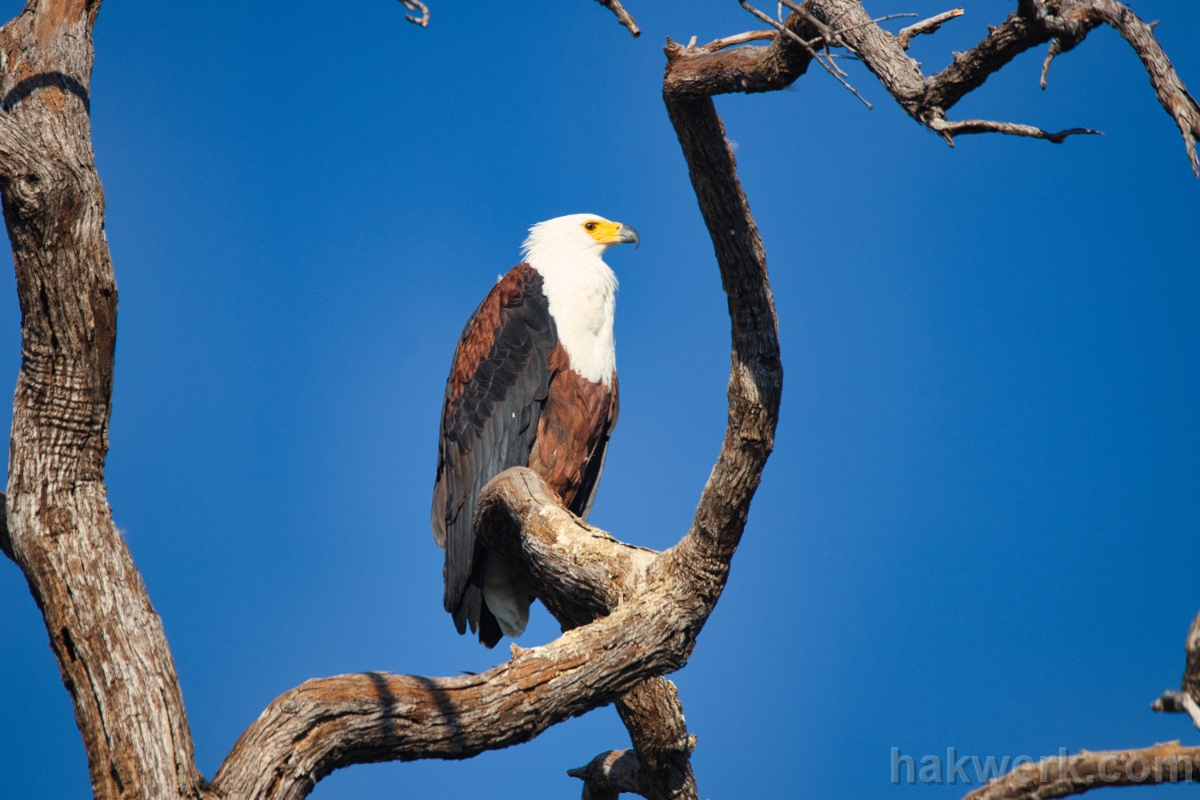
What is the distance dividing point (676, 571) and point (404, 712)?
99cm

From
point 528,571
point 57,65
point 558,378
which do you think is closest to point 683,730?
point 528,571

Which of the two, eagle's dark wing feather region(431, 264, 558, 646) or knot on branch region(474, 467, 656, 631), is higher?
eagle's dark wing feather region(431, 264, 558, 646)

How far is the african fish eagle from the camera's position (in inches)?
190

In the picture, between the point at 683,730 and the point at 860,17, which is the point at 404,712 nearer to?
the point at 683,730

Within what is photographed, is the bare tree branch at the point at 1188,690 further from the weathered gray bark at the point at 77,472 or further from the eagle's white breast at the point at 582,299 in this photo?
the eagle's white breast at the point at 582,299

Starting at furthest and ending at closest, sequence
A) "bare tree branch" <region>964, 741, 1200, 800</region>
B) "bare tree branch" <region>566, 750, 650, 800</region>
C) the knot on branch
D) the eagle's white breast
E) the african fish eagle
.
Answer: the eagle's white breast → the african fish eagle → "bare tree branch" <region>566, 750, 650, 800</region> → the knot on branch → "bare tree branch" <region>964, 741, 1200, 800</region>

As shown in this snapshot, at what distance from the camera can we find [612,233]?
5816mm

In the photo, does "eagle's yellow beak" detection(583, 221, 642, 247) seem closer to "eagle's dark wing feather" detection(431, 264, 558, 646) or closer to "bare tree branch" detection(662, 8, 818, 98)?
"eagle's dark wing feather" detection(431, 264, 558, 646)

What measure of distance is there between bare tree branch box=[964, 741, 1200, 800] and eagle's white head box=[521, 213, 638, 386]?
3153 millimetres

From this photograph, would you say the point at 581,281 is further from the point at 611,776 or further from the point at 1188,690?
the point at 1188,690

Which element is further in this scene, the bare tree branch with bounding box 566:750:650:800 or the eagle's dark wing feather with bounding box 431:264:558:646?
the eagle's dark wing feather with bounding box 431:264:558:646

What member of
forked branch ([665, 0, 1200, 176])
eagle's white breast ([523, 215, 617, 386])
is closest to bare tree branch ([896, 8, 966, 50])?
forked branch ([665, 0, 1200, 176])

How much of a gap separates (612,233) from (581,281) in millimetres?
692

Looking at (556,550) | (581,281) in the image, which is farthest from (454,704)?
(581,281)
